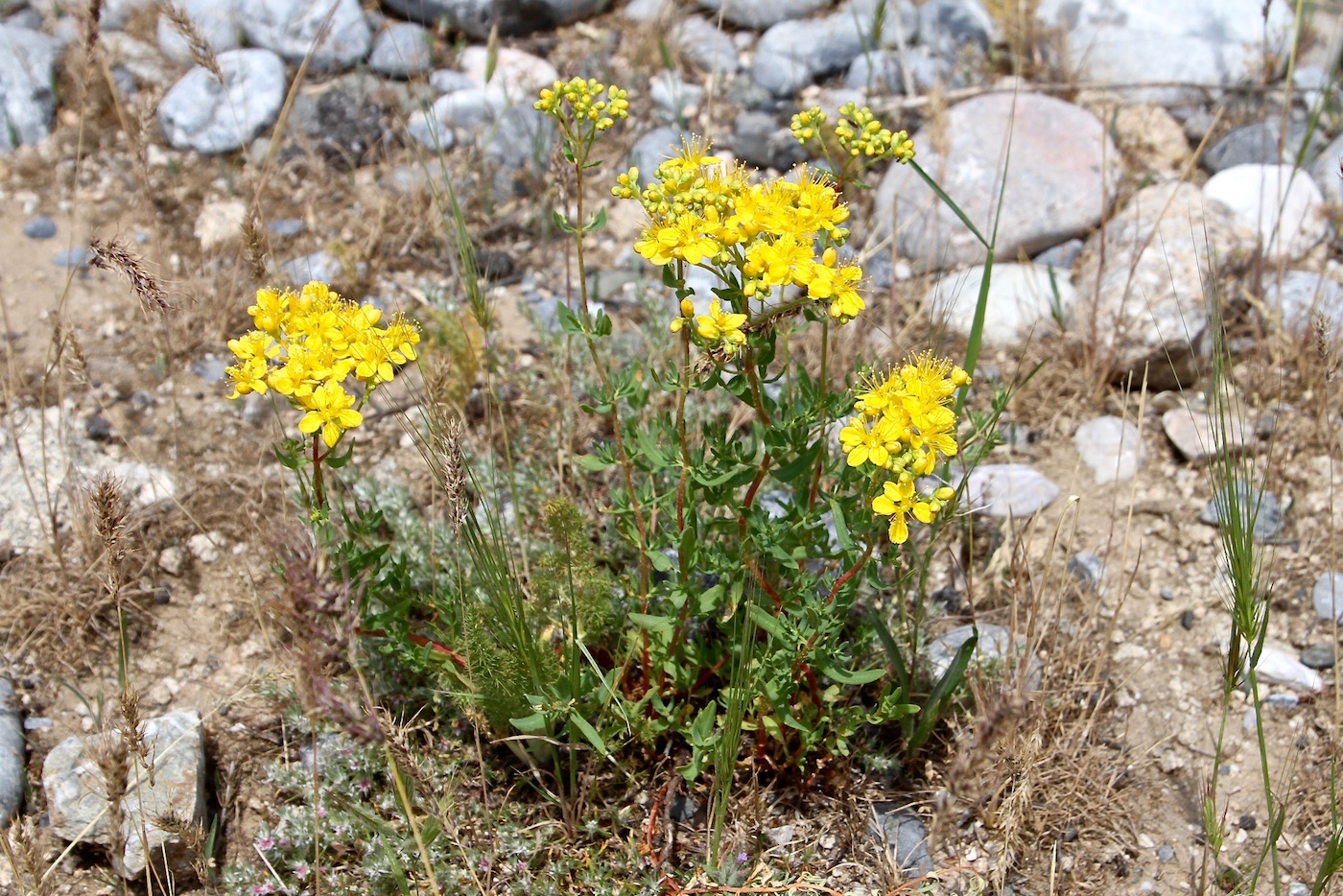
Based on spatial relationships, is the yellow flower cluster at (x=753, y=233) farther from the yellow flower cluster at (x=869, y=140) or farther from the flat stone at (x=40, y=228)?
the flat stone at (x=40, y=228)

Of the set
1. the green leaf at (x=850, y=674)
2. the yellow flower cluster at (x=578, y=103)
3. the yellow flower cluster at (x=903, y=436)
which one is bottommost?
the green leaf at (x=850, y=674)

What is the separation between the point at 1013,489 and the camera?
151 inches

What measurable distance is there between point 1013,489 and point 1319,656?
1077 mm

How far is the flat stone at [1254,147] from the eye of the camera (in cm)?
500

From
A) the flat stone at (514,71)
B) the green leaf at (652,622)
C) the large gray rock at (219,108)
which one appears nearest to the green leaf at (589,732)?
the green leaf at (652,622)

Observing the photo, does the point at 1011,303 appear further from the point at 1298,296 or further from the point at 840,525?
the point at 840,525

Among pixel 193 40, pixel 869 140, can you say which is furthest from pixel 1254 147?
pixel 193 40

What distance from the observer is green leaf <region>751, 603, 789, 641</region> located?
251 cm

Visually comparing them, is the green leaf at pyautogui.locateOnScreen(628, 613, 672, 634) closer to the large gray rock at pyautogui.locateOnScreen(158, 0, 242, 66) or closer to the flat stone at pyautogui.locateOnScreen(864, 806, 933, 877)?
the flat stone at pyautogui.locateOnScreen(864, 806, 933, 877)

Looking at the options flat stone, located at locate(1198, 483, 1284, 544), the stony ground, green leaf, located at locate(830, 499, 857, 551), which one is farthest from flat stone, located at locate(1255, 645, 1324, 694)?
green leaf, located at locate(830, 499, 857, 551)

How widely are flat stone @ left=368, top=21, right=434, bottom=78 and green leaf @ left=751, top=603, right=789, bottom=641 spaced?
3.92m

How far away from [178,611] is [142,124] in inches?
61.8

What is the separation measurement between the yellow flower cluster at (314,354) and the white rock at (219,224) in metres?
2.56

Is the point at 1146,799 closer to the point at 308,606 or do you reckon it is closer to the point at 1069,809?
the point at 1069,809
